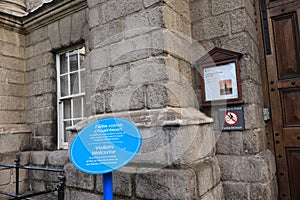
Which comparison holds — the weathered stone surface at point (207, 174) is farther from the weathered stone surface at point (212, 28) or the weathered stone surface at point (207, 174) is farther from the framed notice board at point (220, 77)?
the weathered stone surface at point (212, 28)

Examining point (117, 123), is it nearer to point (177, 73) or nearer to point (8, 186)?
point (177, 73)

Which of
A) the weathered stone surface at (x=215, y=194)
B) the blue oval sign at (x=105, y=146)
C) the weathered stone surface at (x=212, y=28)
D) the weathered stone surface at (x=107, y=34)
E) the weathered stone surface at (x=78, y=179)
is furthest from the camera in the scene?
the weathered stone surface at (x=212, y=28)

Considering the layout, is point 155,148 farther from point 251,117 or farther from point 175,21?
point 175,21

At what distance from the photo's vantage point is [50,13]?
15.0 feet

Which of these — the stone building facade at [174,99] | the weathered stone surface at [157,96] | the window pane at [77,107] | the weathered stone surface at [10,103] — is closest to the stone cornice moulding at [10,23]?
the weathered stone surface at [10,103]

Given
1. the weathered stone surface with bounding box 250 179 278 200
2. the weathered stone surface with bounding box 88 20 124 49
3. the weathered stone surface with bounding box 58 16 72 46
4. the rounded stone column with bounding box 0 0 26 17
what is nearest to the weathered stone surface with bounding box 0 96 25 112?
the weathered stone surface with bounding box 58 16 72 46

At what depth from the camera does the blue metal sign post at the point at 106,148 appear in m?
1.51

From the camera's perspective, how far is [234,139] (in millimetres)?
2572

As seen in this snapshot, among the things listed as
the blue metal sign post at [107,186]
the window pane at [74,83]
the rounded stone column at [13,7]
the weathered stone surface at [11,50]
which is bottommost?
the blue metal sign post at [107,186]

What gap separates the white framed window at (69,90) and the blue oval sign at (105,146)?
2.72m

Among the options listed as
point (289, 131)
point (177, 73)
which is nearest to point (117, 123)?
point (177, 73)

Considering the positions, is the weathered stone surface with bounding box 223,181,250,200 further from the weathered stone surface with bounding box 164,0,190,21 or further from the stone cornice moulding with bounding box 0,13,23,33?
the stone cornice moulding with bounding box 0,13,23,33

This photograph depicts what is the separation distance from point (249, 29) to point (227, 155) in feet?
4.77

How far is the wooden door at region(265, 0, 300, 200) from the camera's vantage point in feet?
8.95
